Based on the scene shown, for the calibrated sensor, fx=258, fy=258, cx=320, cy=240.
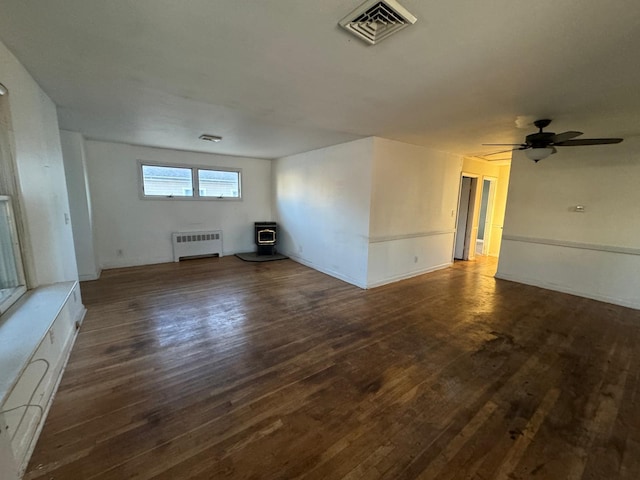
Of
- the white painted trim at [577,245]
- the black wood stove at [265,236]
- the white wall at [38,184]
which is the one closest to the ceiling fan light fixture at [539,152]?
the white painted trim at [577,245]

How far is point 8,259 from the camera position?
1983 mm

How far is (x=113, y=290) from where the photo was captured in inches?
159

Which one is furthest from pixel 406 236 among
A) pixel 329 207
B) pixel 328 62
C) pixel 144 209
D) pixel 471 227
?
pixel 144 209

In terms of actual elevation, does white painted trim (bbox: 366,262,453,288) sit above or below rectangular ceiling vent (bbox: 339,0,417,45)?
below

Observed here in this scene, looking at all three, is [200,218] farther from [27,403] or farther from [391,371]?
[391,371]

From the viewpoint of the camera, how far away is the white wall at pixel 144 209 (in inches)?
201

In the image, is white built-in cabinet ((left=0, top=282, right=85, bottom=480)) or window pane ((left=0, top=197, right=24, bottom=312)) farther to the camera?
window pane ((left=0, top=197, right=24, bottom=312))

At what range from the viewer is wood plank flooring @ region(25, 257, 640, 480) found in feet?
4.87

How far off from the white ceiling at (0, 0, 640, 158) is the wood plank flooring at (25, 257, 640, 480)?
2.45m

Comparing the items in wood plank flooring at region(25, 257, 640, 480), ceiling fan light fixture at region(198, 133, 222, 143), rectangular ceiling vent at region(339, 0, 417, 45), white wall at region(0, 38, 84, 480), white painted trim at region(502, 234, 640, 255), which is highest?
ceiling fan light fixture at region(198, 133, 222, 143)

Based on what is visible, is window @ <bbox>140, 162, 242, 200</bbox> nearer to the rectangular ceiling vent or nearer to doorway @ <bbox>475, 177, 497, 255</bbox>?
the rectangular ceiling vent

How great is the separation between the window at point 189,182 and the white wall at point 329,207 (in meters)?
1.21

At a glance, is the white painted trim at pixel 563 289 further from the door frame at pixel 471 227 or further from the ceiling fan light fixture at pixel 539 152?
the ceiling fan light fixture at pixel 539 152

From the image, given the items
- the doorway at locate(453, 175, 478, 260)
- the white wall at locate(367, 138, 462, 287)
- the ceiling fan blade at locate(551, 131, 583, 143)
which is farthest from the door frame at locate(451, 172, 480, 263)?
the ceiling fan blade at locate(551, 131, 583, 143)
